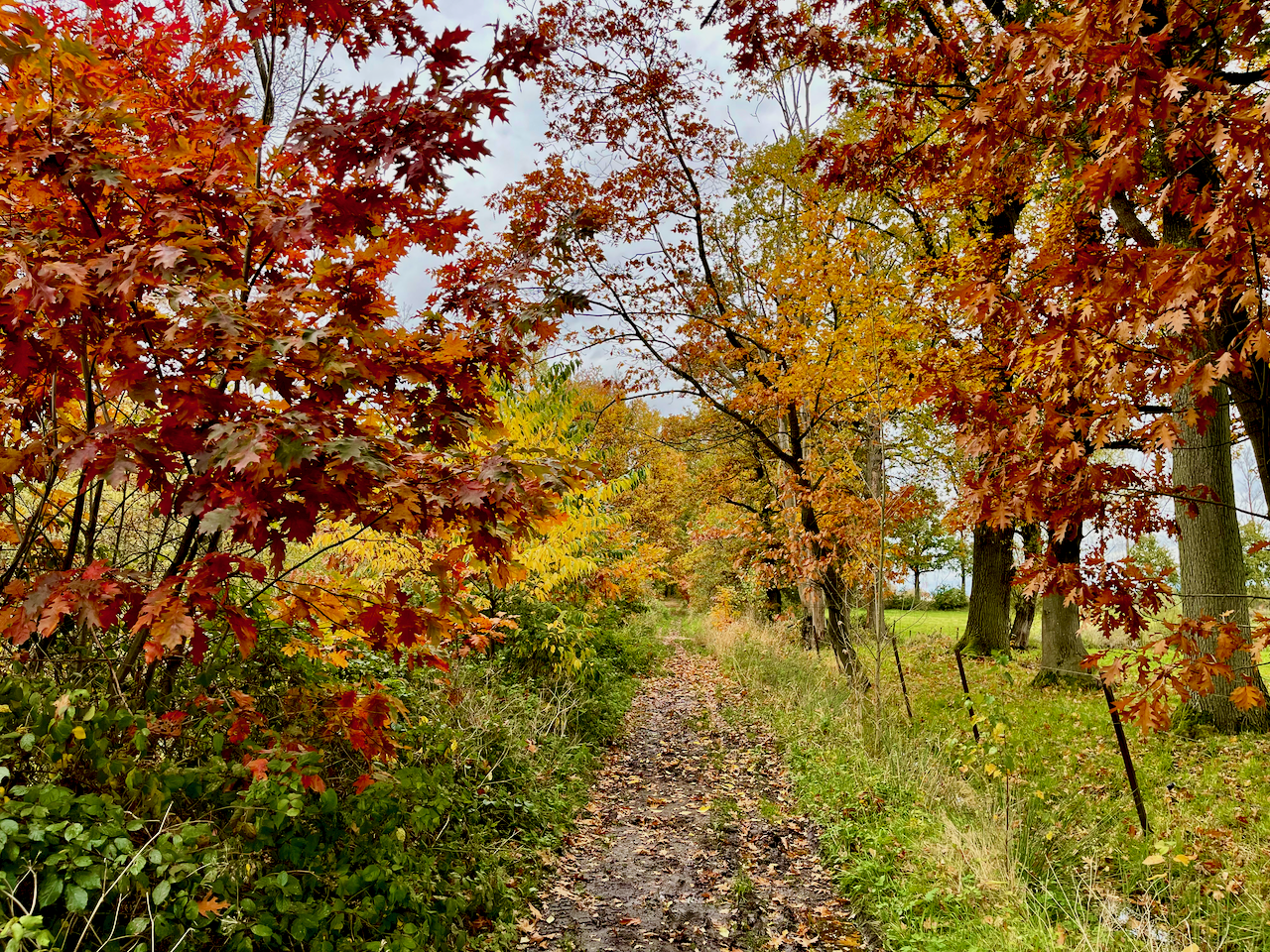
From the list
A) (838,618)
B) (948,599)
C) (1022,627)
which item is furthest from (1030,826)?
(948,599)

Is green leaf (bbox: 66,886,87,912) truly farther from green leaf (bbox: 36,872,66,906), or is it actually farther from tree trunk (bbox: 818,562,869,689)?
tree trunk (bbox: 818,562,869,689)

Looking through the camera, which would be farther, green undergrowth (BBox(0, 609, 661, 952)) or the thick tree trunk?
the thick tree trunk

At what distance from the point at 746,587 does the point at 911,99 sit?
17226mm

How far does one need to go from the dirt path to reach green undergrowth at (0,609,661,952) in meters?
0.41

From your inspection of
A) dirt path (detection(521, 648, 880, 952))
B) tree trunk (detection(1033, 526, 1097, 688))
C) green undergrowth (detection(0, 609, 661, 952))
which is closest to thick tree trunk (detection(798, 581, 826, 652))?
tree trunk (detection(1033, 526, 1097, 688))

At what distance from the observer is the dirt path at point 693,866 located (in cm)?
417

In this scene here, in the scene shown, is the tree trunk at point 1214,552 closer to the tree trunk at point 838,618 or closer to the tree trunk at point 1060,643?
the tree trunk at point 1060,643

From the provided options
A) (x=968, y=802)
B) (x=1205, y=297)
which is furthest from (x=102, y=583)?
(x=968, y=802)

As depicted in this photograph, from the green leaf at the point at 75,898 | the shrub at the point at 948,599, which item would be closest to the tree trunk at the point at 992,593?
the green leaf at the point at 75,898

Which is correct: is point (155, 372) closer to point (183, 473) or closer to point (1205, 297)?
point (183, 473)

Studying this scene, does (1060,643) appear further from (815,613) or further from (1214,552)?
(815,613)

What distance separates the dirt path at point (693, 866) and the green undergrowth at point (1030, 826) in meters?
0.30

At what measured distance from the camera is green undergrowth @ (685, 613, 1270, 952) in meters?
3.65

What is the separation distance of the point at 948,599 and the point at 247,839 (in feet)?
125
